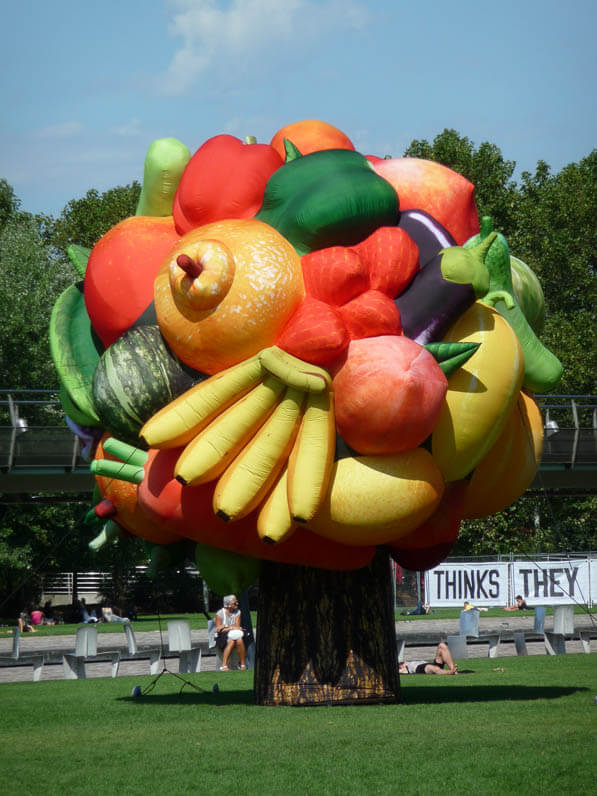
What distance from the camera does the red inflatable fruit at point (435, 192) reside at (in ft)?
42.6

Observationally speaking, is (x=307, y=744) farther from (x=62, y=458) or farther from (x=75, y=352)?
(x=62, y=458)

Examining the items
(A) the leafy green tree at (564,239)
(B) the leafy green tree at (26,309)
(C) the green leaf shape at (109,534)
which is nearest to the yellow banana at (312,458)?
(C) the green leaf shape at (109,534)

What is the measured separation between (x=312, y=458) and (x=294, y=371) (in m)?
0.85

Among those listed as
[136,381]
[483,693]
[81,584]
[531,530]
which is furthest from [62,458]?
[81,584]

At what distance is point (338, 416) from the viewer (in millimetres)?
11219

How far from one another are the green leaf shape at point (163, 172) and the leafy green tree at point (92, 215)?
3810 centimetres

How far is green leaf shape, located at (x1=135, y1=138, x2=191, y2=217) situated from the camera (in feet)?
44.5

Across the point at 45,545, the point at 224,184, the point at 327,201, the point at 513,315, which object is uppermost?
the point at 224,184

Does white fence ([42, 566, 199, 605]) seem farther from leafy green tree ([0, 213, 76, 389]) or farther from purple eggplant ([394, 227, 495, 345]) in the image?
purple eggplant ([394, 227, 495, 345])

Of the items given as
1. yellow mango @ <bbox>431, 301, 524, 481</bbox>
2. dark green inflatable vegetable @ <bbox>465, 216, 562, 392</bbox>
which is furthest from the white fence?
yellow mango @ <bbox>431, 301, 524, 481</bbox>

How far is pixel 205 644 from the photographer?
2717 centimetres

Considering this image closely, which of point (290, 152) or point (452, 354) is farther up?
point (290, 152)

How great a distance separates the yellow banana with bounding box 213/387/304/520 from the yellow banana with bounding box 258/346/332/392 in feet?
0.74

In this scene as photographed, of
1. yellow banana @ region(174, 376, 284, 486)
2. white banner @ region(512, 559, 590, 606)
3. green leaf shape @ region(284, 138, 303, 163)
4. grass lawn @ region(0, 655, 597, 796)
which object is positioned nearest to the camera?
grass lawn @ region(0, 655, 597, 796)
